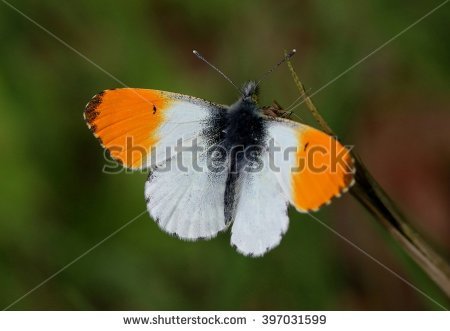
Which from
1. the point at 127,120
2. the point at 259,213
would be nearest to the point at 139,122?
the point at 127,120

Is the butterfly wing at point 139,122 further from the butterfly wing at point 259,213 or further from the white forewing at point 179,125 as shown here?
the butterfly wing at point 259,213

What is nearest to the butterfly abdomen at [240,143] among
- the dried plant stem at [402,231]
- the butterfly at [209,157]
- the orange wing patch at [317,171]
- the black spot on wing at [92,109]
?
the butterfly at [209,157]

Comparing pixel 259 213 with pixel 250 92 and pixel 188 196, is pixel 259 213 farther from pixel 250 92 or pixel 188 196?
pixel 250 92

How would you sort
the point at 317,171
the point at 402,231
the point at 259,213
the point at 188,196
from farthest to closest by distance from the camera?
the point at 188,196, the point at 259,213, the point at 317,171, the point at 402,231

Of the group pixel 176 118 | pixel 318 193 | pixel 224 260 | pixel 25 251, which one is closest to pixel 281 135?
pixel 318 193

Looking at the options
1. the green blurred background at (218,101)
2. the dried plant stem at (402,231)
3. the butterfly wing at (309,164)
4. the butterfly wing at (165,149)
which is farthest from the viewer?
the green blurred background at (218,101)
